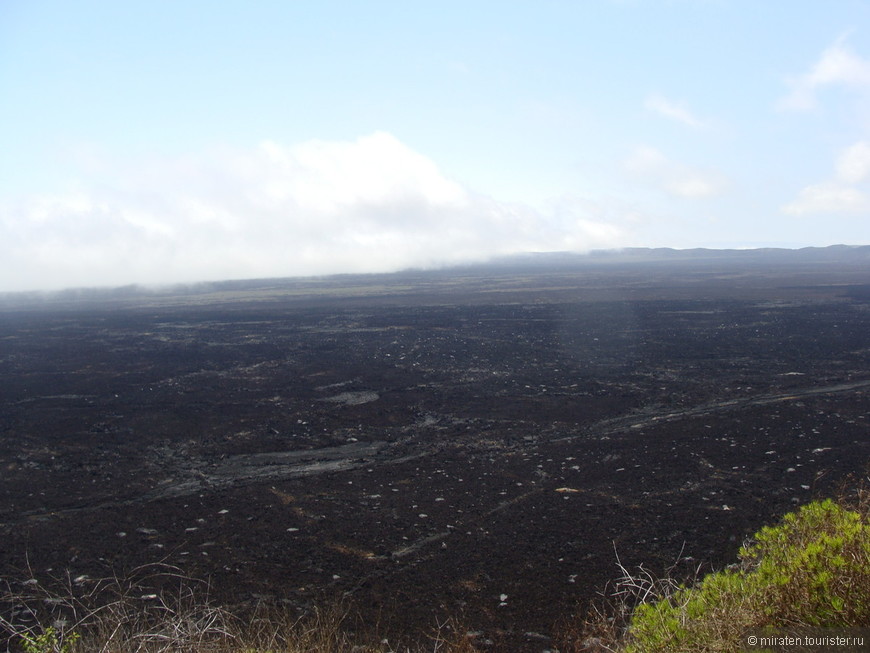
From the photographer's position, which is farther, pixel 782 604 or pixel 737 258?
pixel 737 258

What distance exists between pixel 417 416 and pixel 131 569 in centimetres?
646

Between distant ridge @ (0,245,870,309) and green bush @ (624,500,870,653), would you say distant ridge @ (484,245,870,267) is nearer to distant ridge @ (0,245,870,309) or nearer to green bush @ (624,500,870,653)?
distant ridge @ (0,245,870,309)

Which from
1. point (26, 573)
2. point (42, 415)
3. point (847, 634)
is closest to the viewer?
point (847, 634)

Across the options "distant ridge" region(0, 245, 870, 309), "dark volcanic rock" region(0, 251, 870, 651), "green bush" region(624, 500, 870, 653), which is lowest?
"dark volcanic rock" region(0, 251, 870, 651)

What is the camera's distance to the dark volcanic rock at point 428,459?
614 centimetres

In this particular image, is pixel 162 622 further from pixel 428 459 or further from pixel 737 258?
pixel 737 258

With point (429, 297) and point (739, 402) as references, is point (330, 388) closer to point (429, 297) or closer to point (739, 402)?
point (739, 402)

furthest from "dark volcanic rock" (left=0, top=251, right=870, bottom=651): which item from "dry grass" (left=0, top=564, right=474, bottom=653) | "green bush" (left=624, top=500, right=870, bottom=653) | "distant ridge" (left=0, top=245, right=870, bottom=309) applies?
"distant ridge" (left=0, top=245, right=870, bottom=309)

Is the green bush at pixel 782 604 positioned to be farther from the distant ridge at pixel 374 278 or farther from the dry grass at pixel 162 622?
the distant ridge at pixel 374 278

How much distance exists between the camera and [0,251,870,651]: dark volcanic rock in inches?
242

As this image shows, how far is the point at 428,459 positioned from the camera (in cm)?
955

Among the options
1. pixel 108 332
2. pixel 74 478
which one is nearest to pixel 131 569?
pixel 74 478

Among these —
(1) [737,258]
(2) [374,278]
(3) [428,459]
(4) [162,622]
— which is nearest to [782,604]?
(4) [162,622]

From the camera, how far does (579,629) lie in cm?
497
